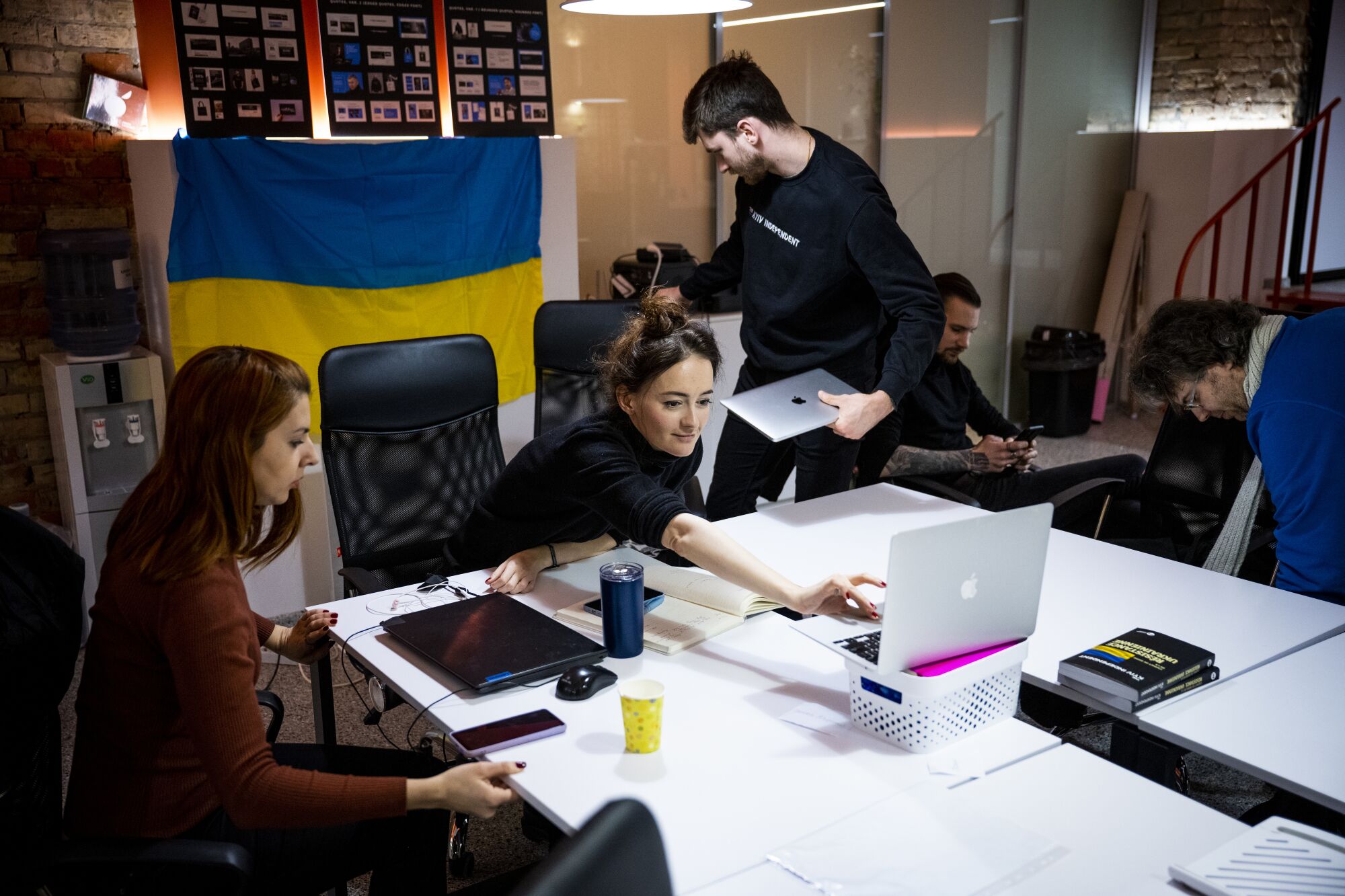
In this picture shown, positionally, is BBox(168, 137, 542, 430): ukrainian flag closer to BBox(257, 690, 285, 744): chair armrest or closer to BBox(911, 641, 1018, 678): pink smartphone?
BBox(257, 690, 285, 744): chair armrest

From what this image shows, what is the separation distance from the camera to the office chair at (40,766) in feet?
4.39

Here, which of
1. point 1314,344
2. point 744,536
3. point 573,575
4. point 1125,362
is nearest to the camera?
point 1314,344

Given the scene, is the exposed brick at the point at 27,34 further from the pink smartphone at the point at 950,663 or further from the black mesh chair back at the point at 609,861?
the black mesh chair back at the point at 609,861

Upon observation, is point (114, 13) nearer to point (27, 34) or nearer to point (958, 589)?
point (27, 34)

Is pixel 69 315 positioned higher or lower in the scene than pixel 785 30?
lower

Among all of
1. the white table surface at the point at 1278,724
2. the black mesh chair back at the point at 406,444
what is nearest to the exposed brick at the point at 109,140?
the black mesh chair back at the point at 406,444

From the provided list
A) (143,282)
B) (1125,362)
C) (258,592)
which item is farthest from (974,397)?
(1125,362)

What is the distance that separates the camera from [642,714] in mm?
1468

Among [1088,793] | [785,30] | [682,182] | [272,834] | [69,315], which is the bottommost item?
[272,834]

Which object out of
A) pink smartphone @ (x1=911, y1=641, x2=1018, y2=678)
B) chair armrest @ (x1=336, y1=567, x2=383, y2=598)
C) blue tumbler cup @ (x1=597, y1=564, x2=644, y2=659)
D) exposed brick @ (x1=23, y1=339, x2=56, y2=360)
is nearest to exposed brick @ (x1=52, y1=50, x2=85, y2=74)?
exposed brick @ (x1=23, y1=339, x2=56, y2=360)

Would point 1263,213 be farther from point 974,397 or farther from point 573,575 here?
point 573,575

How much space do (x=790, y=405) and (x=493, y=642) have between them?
1.03 metres

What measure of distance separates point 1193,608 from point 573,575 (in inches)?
46.0

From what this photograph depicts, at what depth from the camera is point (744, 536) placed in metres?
2.43
